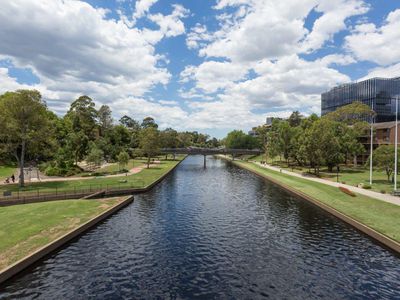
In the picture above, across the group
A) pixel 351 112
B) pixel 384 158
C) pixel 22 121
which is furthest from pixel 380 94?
pixel 22 121

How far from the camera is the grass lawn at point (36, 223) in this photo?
21.6 metres

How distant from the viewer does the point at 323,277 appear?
19641mm

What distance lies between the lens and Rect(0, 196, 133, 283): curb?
18.6 meters

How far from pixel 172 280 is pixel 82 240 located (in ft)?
38.9

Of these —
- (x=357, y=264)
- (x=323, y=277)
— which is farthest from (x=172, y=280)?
(x=357, y=264)

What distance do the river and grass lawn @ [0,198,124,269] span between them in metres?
1.88

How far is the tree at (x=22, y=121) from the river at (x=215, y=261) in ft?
90.6

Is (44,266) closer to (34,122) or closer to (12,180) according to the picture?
(34,122)

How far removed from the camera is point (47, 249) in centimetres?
2262

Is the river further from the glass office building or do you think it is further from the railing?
the glass office building

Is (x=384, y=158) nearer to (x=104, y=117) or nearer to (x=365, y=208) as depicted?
(x=365, y=208)

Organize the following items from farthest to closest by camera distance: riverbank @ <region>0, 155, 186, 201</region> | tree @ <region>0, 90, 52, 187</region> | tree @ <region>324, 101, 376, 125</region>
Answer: tree @ <region>324, 101, 376, 125</region> → tree @ <region>0, 90, 52, 187</region> → riverbank @ <region>0, 155, 186, 201</region>

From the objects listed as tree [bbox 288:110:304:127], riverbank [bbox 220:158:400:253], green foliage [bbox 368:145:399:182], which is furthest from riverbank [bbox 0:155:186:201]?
tree [bbox 288:110:304:127]

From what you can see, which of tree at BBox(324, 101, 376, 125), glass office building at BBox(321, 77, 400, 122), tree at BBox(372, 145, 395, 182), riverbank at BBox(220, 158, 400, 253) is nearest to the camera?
riverbank at BBox(220, 158, 400, 253)
